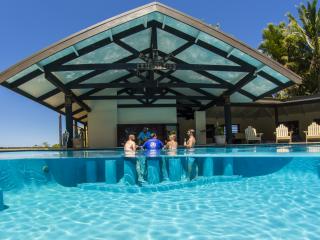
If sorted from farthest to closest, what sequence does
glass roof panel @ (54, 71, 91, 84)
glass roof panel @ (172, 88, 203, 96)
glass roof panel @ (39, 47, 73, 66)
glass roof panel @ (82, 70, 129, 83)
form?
glass roof panel @ (172, 88, 203, 96)
glass roof panel @ (82, 70, 129, 83)
glass roof panel @ (54, 71, 91, 84)
glass roof panel @ (39, 47, 73, 66)

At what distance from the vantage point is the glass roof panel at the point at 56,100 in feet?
53.1

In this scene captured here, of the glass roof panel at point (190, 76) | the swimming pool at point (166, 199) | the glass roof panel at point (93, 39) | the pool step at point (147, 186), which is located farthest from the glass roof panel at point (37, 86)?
the pool step at point (147, 186)

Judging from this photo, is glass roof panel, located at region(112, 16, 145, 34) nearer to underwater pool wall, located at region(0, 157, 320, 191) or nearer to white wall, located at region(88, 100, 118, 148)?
underwater pool wall, located at region(0, 157, 320, 191)

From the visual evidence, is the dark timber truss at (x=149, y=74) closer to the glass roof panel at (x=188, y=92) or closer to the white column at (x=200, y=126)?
the glass roof panel at (x=188, y=92)

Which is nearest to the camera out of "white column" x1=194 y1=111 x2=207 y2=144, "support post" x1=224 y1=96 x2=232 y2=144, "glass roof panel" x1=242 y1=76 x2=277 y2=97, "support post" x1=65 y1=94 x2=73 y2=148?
"glass roof panel" x1=242 y1=76 x2=277 y2=97

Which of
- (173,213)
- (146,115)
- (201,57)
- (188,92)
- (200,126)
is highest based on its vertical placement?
(201,57)

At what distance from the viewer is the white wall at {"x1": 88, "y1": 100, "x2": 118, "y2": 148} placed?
741 inches

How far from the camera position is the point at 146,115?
64.7 ft

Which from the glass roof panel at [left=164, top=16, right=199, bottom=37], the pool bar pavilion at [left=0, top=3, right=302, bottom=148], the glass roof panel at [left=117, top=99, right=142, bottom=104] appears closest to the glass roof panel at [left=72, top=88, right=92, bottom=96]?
the pool bar pavilion at [left=0, top=3, right=302, bottom=148]

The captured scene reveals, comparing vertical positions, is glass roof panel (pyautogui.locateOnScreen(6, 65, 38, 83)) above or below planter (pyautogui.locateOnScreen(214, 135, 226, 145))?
above

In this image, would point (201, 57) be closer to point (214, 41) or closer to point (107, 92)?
point (214, 41)

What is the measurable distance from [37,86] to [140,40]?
5.12 meters

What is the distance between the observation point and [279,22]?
2852 cm

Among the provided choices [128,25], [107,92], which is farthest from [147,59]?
[107,92]
